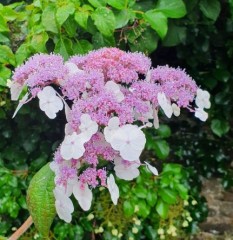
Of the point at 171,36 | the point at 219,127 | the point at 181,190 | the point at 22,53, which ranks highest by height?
the point at 22,53

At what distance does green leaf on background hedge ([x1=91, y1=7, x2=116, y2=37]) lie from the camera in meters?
1.86

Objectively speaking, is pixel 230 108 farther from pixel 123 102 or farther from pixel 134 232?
pixel 123 102

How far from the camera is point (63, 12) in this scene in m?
1.84

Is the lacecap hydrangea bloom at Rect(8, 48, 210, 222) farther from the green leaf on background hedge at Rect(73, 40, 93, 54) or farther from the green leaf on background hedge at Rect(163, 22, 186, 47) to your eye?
the green leaf on background hedge at Rect(163, 22, 186, 47)

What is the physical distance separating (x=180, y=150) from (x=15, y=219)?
1.02 meters

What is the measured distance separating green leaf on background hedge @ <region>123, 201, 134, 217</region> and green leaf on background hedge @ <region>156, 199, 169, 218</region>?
0.41 ft

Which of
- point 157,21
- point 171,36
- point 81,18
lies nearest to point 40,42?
point 81,18

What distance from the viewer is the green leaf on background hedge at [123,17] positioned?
199 cm

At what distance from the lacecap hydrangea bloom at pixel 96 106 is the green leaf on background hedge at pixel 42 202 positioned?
0.11 metres

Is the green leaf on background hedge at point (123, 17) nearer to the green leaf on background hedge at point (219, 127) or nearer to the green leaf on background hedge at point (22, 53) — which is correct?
the green leaf on background hedge at point (22, 53)

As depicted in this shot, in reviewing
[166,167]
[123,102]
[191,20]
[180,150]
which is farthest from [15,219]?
[123,102]

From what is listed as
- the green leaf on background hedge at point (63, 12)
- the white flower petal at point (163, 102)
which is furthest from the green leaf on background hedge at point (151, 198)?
the white flower petal at point (163, 102)

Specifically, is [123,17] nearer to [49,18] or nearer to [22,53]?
[49,18]

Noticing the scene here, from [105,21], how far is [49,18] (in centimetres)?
22
